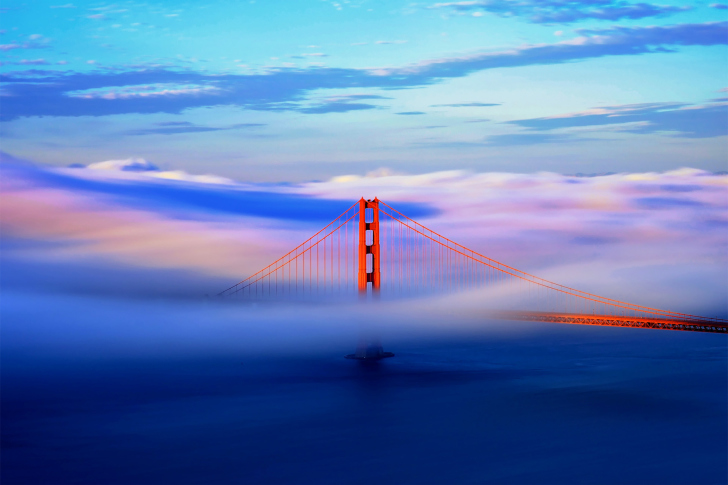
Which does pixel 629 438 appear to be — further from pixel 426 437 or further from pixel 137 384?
pixel 137 384

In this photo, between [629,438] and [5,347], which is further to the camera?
[5,347]

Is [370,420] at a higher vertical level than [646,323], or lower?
lower

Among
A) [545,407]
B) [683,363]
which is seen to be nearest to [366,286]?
[545,407]

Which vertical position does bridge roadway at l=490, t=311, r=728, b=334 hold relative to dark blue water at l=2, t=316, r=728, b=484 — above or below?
above

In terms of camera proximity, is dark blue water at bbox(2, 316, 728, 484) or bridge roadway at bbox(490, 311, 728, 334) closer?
dark blue water at bbox(2, 316, 728, 484)

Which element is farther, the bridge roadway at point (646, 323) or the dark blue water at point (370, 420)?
the bridge roadway at point (646, 323)

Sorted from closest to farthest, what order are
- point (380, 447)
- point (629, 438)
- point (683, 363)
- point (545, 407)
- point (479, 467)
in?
point (479, 467), point (380, 447), point (629, 438), point (545, 407), point (683, 363)

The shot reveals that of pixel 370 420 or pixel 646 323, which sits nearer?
pixel 370 420

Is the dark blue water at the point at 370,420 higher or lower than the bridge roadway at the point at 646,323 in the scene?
lower
